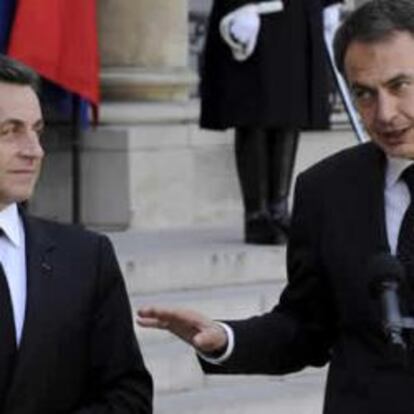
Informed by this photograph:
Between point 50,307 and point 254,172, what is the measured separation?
4437 mm

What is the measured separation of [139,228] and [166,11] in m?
1.14

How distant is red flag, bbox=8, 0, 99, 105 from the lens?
23.7 feet

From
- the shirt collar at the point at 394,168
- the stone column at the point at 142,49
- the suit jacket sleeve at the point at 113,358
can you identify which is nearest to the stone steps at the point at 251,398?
the stone column at the point at 142,49

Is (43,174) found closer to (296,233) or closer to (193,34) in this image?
(193,34)

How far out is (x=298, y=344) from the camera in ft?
9.50

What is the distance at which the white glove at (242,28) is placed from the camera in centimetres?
714

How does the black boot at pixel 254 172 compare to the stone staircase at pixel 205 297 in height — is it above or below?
above

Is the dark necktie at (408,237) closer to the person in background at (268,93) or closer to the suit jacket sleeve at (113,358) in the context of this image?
the suit jacket sleeve at (113,358)

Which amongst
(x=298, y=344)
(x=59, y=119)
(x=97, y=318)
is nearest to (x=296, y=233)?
(x=298, y=344)

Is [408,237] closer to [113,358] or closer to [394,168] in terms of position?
[394,168]

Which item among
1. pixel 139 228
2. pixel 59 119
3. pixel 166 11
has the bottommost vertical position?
pixel 139 228

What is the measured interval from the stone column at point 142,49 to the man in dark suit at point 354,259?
550 cm

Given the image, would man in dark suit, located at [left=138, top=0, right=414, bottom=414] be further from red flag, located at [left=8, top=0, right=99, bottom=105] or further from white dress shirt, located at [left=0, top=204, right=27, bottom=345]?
red flag, located at [left=8, top=0, right=99, bottom=105]

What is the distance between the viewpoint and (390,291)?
7.91 ft
